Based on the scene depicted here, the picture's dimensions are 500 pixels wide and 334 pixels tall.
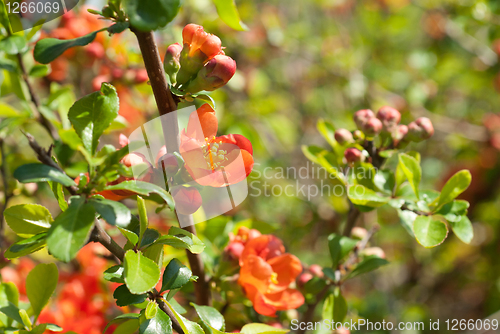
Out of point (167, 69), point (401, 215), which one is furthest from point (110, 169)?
point (401, 215)

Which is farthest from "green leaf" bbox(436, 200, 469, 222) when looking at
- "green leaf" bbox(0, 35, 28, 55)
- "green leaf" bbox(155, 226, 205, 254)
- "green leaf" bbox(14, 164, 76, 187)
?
"green leaf" bbox(0, 35, 28, 55)

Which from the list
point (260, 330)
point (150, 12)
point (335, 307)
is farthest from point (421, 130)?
point (150, 12)

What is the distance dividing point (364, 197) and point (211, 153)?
0.36 m

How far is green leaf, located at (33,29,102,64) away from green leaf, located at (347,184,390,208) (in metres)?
0.60

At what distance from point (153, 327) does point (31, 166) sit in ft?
1.02

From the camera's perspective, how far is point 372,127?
0.94 meters

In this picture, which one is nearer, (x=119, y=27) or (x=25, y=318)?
(x=119, y=27)

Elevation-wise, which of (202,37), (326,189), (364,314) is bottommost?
(364,314)

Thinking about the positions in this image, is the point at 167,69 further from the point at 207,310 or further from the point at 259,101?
the point at 259,101

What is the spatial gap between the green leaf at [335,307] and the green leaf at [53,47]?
0.82 metres

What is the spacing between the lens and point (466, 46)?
7.94ft

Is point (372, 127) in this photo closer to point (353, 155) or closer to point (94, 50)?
point (353, 155)

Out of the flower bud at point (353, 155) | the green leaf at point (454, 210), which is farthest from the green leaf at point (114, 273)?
the green leaf at point (454, 210)

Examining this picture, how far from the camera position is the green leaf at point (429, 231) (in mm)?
768
